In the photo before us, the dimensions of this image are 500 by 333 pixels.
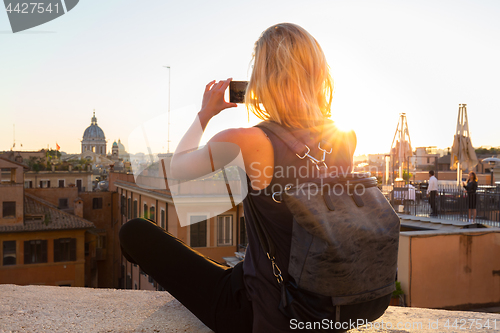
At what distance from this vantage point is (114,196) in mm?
30297

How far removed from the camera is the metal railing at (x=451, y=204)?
8508mm

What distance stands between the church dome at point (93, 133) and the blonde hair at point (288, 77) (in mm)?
121255

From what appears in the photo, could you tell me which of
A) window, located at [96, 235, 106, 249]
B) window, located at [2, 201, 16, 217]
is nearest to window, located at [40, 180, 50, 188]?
window, located at [96, 235, 106, 249]

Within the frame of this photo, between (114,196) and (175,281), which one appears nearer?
(175,281)

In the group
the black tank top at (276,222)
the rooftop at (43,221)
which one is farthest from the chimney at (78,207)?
the black tank top at (276,222)

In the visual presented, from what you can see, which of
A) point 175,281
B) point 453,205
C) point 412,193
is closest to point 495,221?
point 453,205

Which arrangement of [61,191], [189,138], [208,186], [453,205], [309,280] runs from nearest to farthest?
[309,280] < [189,138] < [453,205] < [208,186] < [61,191]

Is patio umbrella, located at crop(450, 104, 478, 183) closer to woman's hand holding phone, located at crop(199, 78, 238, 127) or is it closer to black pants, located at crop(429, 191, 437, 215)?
black pants, located at crop(429, 191, 437, 215)

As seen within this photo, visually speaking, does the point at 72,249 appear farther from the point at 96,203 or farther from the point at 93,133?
the point at 93,133

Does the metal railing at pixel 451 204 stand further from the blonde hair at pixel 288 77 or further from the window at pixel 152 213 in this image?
the window at pixel 152 213

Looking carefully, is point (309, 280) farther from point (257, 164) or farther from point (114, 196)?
point (114, 196)

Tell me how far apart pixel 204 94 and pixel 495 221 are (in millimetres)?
8921

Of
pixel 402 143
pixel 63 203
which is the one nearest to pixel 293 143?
pixel 402 143

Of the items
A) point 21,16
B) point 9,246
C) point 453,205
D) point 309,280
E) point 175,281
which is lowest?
point 9,246
